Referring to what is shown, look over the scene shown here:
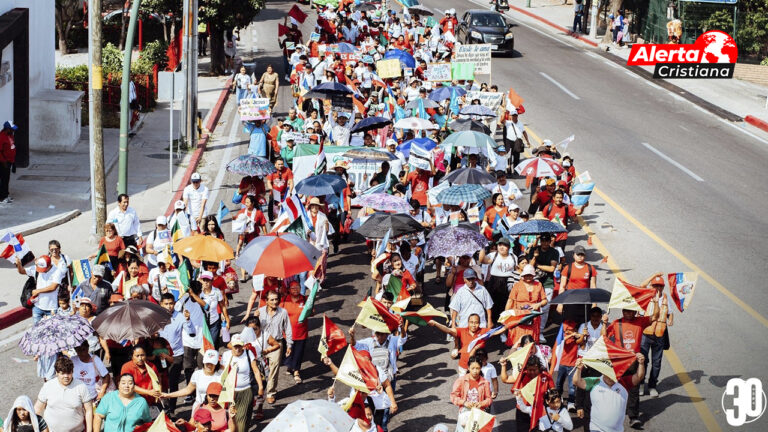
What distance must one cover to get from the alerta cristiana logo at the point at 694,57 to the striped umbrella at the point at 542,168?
827 inches

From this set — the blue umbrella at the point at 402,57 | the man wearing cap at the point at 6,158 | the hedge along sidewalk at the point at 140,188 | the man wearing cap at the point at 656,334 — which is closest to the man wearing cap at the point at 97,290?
the hedge along sidewalk at the point at 140,188

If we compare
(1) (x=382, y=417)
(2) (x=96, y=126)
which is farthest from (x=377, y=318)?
(2) (x=96, y=126)

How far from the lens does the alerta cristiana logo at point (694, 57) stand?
39781 mm

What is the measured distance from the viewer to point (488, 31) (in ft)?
131

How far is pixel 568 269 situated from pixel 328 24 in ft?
76.9

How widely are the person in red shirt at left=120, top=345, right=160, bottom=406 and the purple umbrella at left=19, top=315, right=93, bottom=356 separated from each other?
0.56 m

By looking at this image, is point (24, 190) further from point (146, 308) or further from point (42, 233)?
point (146, 308)

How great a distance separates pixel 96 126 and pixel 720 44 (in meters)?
27.6

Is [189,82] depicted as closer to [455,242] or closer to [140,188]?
[140,188]

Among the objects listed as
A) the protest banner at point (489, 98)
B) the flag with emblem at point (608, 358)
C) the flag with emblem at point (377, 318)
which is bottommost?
the flag with emblem at point (608, 358)

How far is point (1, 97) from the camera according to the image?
24.8 meters

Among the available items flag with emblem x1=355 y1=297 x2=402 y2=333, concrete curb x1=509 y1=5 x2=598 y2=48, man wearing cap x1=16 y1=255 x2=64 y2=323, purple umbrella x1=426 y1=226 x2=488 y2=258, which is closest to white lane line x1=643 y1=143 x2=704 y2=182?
purple umbrella x1=426 y1=226 x2=488 y2=258

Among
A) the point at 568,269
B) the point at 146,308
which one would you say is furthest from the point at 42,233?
the point at 568,269

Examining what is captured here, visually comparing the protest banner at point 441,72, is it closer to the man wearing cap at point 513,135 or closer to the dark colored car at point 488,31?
the man wearing cap at point 513,135
